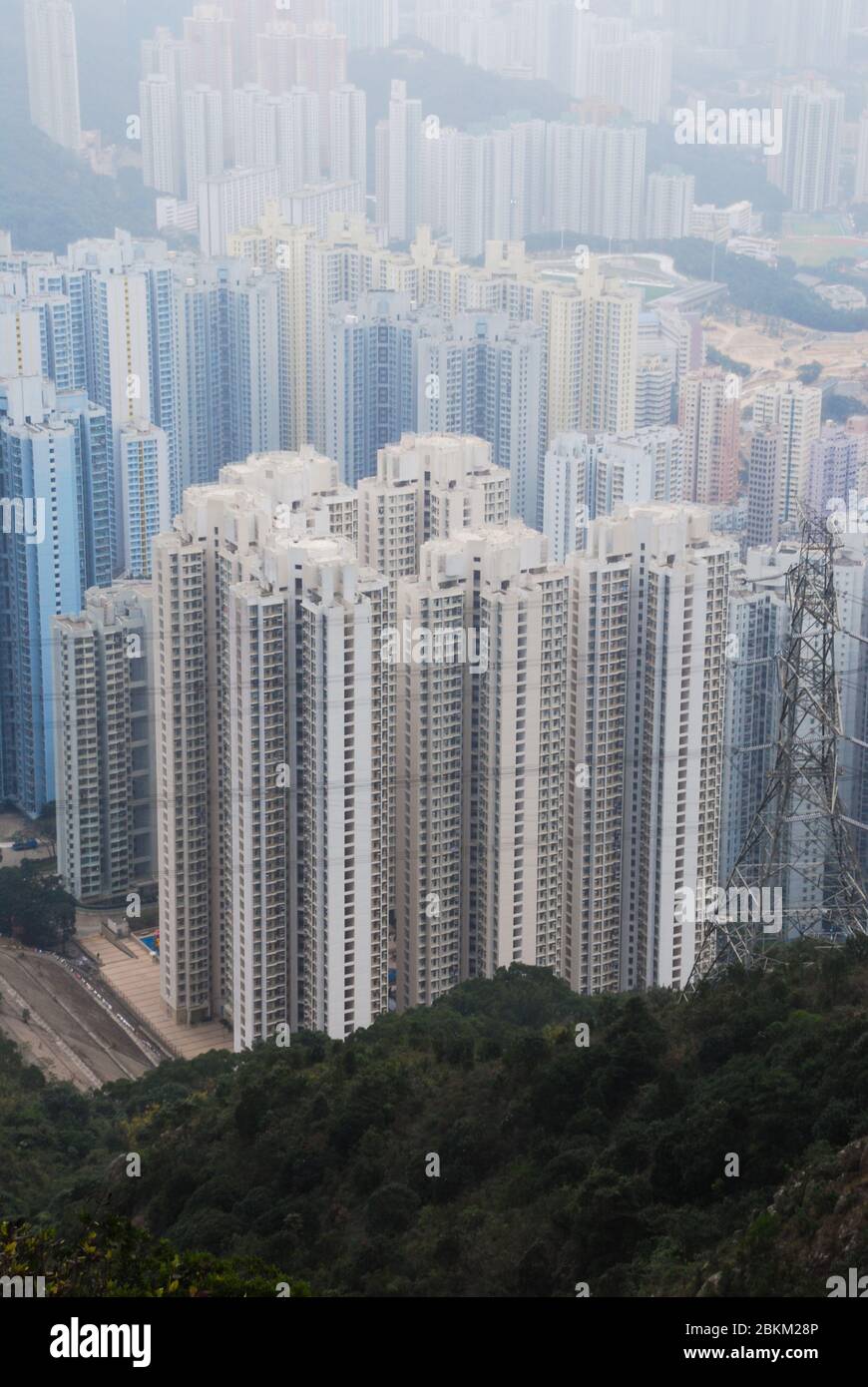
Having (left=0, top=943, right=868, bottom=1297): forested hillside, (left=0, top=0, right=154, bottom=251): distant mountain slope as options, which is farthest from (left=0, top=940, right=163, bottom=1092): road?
(left=0, top=0, right=154, bottom=251): distant mountain slope

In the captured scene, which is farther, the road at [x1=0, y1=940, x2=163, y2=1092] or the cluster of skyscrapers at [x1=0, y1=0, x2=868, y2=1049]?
the road at [x1=0, y1=940, x2=163, y2=1092]

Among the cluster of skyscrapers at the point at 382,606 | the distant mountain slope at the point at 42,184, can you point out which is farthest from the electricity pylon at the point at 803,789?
the distant mountain slope at the point at 42,184

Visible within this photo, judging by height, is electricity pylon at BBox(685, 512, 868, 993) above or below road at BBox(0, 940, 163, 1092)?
above

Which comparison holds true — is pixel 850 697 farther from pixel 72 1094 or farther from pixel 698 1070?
pixel 698 1070
